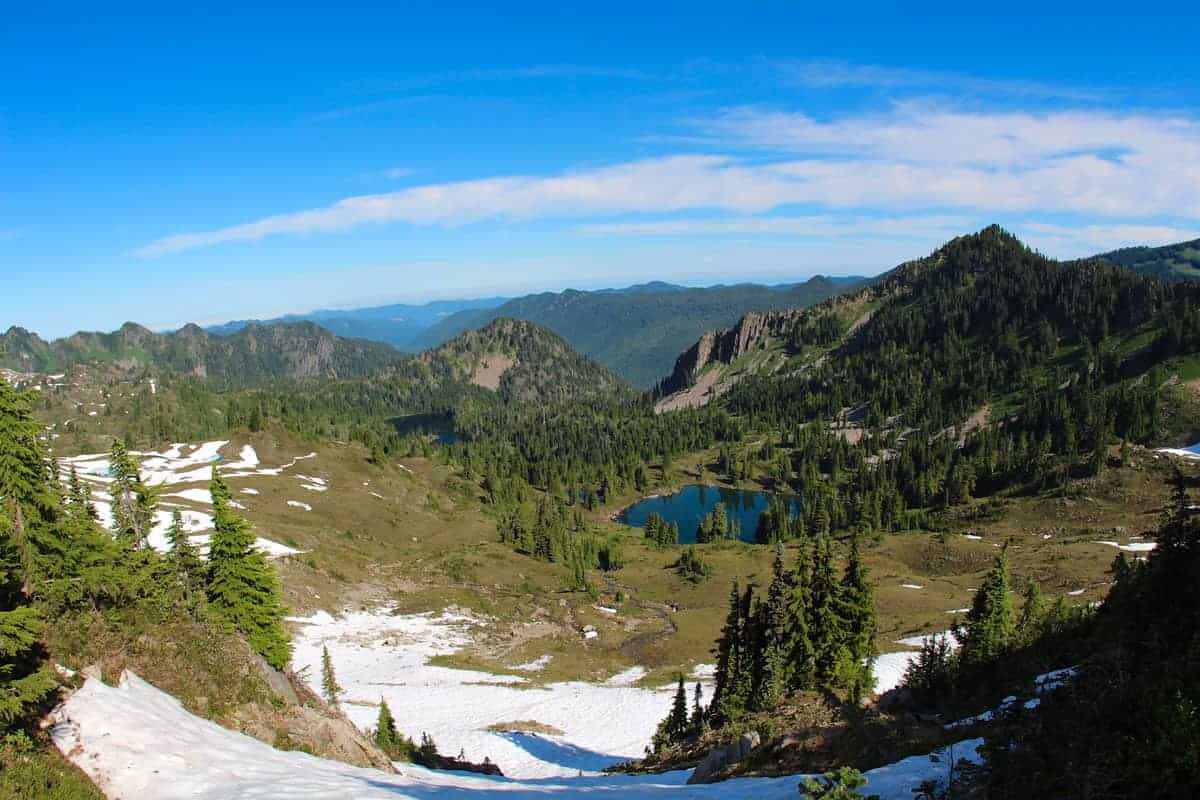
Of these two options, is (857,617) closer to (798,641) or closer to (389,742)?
(798,641)

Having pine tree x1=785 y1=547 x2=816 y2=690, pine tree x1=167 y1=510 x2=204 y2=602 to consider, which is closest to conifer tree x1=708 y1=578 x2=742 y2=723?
pine tree x1=785 y1=547 x2=816 y2=690

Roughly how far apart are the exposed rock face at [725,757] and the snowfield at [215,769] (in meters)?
5.27

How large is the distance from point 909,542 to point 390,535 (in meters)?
92.6

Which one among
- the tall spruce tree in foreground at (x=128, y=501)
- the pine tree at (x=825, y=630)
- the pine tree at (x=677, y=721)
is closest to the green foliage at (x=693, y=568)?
the pine tree at (x=677, y=721)

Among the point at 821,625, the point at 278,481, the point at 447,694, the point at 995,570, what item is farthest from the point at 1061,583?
the point at 278,481

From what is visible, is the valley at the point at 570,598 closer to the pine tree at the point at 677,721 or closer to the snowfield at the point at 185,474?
the pine tree at the point at 677,721

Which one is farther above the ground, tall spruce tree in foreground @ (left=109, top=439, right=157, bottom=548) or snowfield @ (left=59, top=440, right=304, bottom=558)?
tall spruce tree in foreground @ (left=109, top=439, right=157, bottom=548)

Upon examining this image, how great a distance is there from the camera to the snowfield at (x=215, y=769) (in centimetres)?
1633

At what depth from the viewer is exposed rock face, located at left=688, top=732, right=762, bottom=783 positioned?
24797mm

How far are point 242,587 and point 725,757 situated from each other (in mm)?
25499

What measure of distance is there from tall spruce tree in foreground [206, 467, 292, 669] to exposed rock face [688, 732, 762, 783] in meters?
22.5

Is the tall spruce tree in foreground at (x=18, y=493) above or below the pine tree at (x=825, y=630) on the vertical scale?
above

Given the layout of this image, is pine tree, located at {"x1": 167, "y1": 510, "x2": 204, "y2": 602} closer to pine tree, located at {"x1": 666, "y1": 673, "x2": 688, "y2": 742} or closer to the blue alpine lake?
pine tree, located at {"x1": 666, "y1": 673, "x2": 688, "y2": 742}

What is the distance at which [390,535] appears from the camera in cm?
10831
